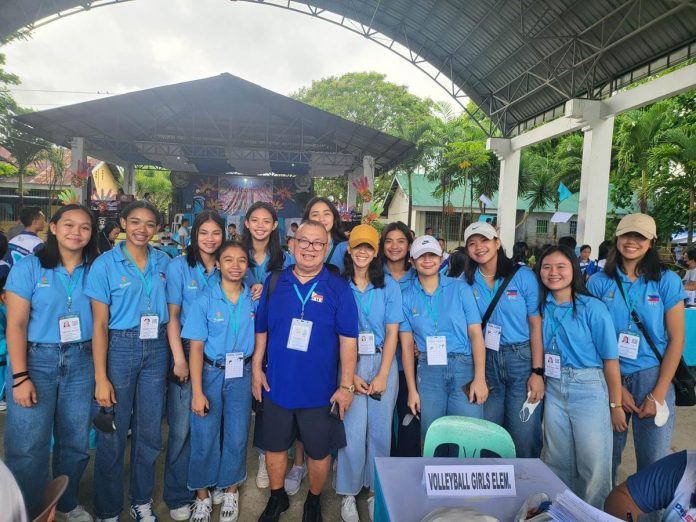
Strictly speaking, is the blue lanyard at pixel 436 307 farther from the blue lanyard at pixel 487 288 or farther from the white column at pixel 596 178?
the white column at pixel 596 178

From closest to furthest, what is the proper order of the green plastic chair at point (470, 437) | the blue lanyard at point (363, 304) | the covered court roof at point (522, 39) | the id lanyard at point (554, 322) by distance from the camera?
the green plastic chair at point (470, 437) → the id lanyard at point (554, 322) → the blue lanyard at point (363, 304) → the covered court roof at point (522, 39)

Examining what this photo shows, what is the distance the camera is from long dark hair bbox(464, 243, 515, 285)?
257 cm

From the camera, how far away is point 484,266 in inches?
102

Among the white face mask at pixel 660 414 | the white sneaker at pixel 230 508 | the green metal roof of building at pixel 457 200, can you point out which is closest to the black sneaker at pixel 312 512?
the white sneaker at pixel 230 508

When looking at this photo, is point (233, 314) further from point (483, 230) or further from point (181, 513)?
point (483, 230)

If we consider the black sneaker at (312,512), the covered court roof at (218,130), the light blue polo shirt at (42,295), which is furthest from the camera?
the covered court roof at (218,130)

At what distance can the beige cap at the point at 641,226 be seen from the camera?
2.26 metres

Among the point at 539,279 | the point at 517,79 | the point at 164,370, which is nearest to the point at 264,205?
the point at 164,370

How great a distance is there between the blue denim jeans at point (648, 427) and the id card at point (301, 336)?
1814mm

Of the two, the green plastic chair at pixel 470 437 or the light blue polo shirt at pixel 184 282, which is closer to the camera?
the green plastic chair at pixel 470 437

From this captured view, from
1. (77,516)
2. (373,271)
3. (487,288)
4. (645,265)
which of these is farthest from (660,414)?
(77,516)

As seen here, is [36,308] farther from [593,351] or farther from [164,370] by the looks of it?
[593,351]

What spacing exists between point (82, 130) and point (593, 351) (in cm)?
1526

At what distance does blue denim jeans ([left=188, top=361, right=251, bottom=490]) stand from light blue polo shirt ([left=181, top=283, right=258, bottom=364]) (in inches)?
4.6
